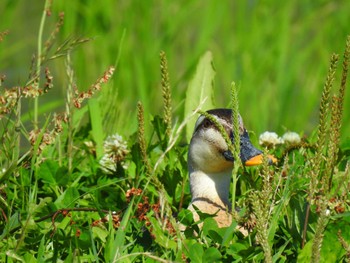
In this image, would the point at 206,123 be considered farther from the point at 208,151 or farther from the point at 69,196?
the point at 69,196

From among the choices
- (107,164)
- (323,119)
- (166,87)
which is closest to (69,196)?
(107,164)

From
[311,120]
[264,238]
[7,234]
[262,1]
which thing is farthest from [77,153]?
[311,120]

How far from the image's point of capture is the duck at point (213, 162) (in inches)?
146

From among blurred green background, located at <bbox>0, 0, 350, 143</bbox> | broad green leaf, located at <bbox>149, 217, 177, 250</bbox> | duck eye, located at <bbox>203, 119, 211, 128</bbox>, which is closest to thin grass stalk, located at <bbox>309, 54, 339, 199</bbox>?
broad green leaf, located at <bbox>149, 217, 177, 250</bbox>

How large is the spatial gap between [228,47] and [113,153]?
2.97 metres

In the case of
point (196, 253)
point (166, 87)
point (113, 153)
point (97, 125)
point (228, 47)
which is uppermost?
point (228, 47)

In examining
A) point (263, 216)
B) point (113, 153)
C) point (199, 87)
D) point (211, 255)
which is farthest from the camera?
point (199, 87)

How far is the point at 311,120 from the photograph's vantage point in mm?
7680

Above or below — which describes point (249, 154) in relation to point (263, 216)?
above

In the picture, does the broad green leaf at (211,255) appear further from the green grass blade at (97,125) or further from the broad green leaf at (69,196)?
the green grass blade at (97,125)

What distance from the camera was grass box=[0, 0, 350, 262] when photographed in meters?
3.01

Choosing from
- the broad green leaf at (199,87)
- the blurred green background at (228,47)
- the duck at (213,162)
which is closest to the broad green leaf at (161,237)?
the duck at (213,162)

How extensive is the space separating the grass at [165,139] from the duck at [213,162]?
7cm

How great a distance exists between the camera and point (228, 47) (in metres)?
6.80
